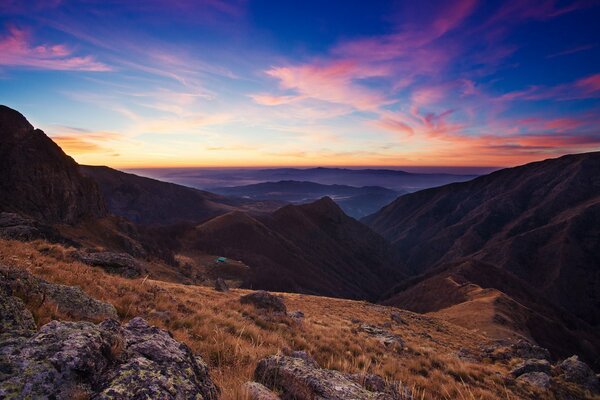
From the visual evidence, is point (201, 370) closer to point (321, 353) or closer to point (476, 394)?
point (321, 353)

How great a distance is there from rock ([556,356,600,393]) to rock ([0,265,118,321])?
62.8 ft

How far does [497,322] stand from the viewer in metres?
51.0

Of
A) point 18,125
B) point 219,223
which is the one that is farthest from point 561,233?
point 18,125

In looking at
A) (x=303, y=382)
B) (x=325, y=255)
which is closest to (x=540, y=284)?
(x=325, y=255)

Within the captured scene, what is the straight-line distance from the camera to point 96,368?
3.11m

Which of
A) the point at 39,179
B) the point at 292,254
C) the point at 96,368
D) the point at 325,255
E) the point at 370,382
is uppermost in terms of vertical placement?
the point at 39,179

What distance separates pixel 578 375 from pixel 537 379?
4398 mm

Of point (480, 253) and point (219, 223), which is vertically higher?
point (219, 223)

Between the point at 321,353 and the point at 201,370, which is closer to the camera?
the point at 201,370

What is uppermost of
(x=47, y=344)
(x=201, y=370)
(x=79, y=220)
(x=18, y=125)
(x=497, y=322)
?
(x=18, y=125)

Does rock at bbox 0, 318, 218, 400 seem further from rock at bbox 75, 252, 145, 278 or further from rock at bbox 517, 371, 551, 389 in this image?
rock at bbox 75, 252, 145, 278

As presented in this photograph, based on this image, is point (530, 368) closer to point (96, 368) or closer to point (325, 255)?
point (96, 368)

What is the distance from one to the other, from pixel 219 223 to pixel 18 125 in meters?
82.7

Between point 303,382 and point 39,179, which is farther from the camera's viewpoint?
point 39,179
